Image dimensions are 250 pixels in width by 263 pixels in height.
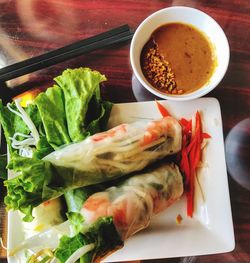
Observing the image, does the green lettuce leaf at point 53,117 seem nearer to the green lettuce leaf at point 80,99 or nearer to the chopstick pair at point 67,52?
the green lettuce leaf at point 80,99

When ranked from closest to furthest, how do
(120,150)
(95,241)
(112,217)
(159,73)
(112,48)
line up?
(95,241)
(112,217)
(120,150)
(159,73)
(112,48)

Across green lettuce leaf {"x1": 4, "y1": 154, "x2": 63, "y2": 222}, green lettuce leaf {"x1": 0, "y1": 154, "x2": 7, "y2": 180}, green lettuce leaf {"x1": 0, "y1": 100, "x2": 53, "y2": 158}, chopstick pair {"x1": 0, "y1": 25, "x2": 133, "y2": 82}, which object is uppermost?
chopstick pair {"x1": 0, "y1": 25, "x2": 133, "y2": 82}

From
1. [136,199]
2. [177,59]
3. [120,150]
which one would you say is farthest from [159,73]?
[136,199]

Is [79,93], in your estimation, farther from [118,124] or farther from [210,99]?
[210,99]

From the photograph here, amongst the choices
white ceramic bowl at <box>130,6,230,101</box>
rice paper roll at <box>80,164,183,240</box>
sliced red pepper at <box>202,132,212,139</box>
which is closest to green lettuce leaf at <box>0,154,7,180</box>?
rice paper roll at <box>80,164,183,240</box>

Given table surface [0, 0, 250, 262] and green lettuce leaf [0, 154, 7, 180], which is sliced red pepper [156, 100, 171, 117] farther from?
green lettuce leaf [0, 154, 7, 180]

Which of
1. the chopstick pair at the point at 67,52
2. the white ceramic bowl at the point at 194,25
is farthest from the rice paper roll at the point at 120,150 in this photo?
the chopstick pair at the point at 67,52

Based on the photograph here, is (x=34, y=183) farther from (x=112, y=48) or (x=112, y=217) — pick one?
(x=112, y=48)
